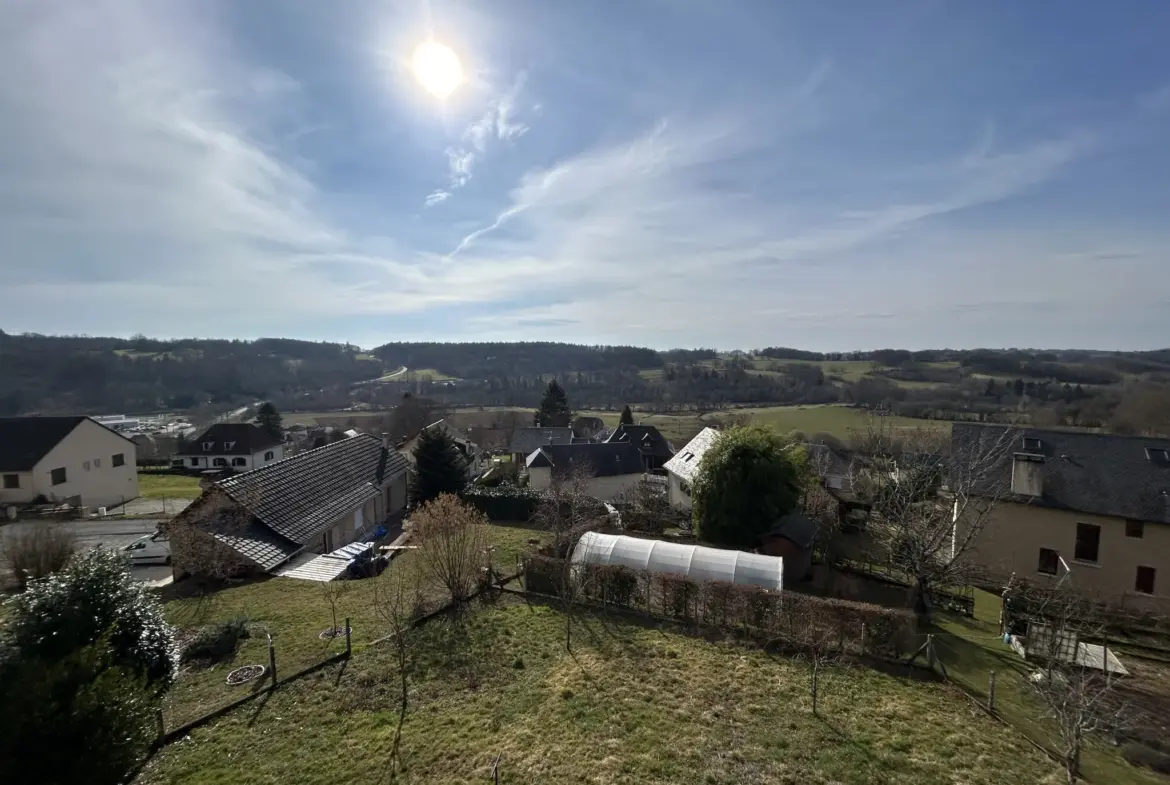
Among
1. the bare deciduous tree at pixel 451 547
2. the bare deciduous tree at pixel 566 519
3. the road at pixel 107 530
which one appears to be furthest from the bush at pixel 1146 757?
the road at pixel 107 530

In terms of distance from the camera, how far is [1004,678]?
11.3 m

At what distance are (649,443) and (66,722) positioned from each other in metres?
46.1

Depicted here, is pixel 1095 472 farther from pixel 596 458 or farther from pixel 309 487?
pixel 309 487

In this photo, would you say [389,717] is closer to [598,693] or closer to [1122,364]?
[598,693]

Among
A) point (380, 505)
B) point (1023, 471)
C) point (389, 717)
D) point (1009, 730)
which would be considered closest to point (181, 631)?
point (389, 717)

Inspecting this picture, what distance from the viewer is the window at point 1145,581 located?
57.7ft

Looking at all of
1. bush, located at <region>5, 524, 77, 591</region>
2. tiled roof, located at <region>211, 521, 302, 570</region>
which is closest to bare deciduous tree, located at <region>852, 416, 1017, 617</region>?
tiled roof, located at <region>211, 521, 302, 570</region>

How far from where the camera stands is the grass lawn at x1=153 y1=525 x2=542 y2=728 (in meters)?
9.59

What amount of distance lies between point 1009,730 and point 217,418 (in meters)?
111

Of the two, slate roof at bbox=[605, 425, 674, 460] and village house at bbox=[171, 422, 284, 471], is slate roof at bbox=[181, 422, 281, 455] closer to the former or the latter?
village house at bbox=[171, 422, 284, 471]

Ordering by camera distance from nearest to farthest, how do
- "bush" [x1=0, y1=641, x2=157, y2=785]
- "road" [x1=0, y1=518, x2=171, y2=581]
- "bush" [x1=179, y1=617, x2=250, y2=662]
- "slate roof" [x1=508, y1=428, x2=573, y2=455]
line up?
"bush" [x1=0, y1=641, x2=157, y2=785], "bush" [x1=179, y1=617, x2=250, y2=662], "road" [x1=0, y1=518, x2=171, y2=581], "slate roof" [x1=508, y1=428, x2=573, y2=455]

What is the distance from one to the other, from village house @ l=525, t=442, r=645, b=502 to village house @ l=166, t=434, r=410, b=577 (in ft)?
38.9

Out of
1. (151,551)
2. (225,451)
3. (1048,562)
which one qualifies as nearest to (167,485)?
(225,451)

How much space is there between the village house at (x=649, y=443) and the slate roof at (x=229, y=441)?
38.3 m
